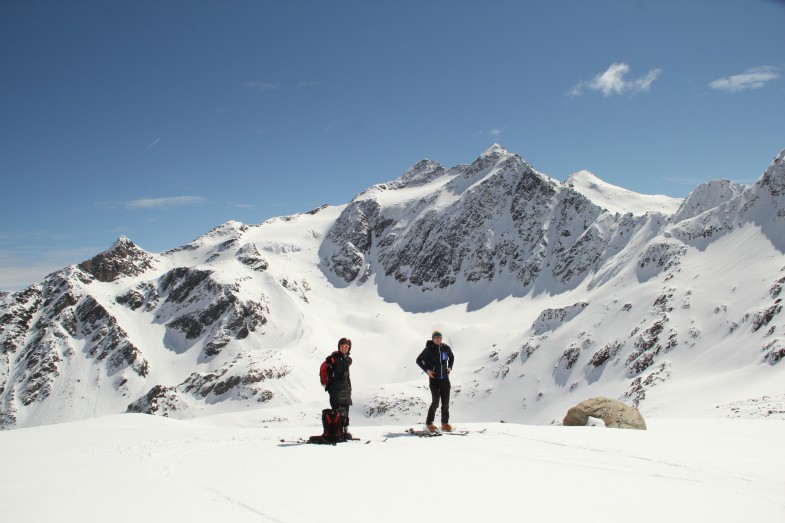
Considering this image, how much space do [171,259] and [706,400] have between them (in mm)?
182911

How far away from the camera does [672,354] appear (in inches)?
2616

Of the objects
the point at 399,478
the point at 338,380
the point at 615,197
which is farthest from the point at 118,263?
the point at 399,478

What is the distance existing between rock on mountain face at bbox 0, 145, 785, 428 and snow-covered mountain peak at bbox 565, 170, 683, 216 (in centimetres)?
103

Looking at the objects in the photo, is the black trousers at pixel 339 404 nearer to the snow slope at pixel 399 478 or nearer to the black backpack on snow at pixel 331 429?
the black backpack on snow at pixel 331 429

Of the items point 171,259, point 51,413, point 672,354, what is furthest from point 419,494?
point 171,259

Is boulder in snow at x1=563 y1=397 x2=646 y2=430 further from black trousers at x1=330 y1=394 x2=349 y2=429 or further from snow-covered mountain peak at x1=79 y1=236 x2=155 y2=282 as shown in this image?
snow-covered mountain peak at x1=79 y1=236 x2=155 y2=282

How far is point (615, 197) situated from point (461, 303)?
194 feet

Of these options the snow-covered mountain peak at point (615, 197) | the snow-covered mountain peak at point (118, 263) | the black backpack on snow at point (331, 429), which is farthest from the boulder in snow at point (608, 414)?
the snow-covered mountain peak at point (118, 263)

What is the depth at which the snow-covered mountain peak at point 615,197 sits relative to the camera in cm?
14454

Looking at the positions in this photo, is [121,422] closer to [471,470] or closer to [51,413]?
[471,470]

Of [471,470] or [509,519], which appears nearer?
[509,519]

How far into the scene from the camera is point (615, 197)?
161000 millimetres

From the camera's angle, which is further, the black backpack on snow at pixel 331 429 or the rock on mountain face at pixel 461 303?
the rock on mountain face at pixel 461 303

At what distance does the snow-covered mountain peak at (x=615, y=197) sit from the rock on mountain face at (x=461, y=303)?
103 cm
